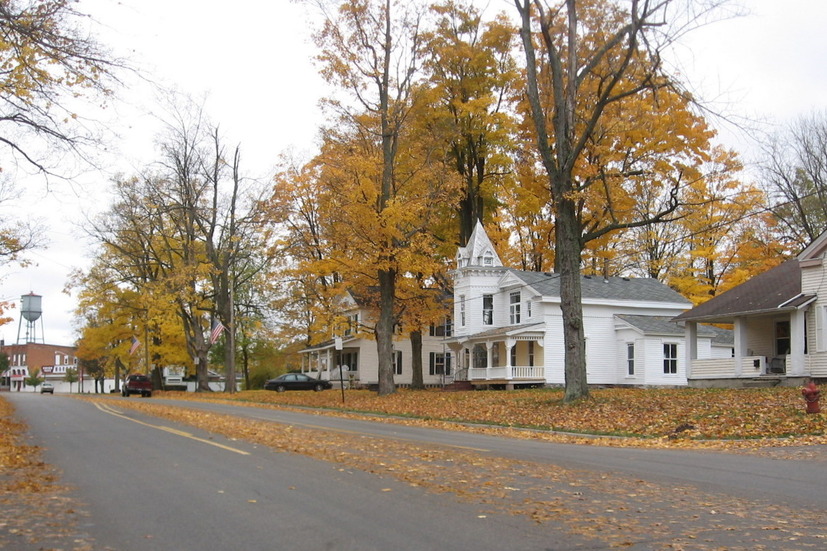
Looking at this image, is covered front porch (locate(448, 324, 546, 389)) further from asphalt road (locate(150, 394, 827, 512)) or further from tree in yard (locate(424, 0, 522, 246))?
asphalt road (locate(150, 394, 827, 512))

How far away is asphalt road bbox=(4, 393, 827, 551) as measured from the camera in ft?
20.7

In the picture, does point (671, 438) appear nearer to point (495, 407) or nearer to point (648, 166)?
point (495, 407)

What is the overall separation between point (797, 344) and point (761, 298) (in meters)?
3.24

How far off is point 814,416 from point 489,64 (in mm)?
29007

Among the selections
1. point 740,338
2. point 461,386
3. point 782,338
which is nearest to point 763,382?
Result: point 740,338

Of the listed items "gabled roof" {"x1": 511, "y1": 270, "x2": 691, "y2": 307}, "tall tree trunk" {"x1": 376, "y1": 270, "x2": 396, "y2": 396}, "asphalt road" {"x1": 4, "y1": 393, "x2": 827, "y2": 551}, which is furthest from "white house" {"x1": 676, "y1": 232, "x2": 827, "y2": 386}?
"asphalt road" {"x1": 4, "y1": 393, "x2": 827, "y2": 551}

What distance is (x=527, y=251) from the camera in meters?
57.5

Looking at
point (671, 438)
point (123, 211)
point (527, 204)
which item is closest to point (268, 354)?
point (123, 211)

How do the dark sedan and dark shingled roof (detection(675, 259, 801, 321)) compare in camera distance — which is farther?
the dark sedan

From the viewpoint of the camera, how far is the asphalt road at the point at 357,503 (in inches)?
249

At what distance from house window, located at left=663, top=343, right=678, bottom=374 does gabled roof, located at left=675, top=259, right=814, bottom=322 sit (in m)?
7.84

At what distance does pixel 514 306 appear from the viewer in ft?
147

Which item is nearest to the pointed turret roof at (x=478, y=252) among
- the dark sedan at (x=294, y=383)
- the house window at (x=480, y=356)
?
the house window at (x=480, y=356)

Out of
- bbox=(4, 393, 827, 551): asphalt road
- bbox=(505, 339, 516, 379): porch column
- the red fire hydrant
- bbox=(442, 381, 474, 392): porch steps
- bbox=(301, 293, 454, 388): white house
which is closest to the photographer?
bbox=(4, 393, 827, 551): asphalt road
